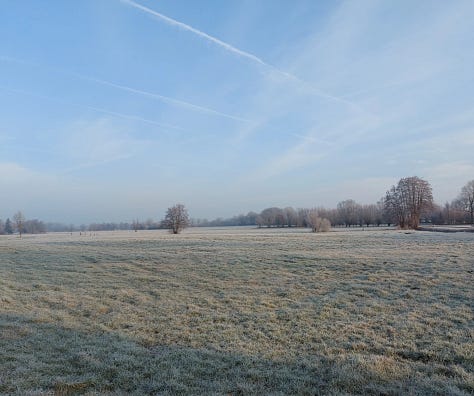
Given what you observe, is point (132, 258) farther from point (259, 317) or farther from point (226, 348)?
point (226, 348)

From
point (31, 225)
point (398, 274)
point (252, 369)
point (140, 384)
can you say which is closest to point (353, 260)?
point (398, 274)

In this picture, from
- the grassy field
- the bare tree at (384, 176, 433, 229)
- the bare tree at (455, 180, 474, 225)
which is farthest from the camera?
the bare tree at (455, 180, 474, 225)

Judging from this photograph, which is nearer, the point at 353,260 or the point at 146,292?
the point at 146,292

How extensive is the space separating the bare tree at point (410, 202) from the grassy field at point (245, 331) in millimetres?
67181

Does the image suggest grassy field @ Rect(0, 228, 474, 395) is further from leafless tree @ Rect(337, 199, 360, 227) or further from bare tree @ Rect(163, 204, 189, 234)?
leafless tree @ Rect(337, 199, 360, 227)

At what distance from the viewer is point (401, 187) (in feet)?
271

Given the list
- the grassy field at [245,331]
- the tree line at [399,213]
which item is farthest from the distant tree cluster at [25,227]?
the grassy field at [245,331]

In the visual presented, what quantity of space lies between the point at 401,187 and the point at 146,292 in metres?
79.4

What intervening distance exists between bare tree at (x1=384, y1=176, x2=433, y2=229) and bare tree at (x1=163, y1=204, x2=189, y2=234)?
159 feet

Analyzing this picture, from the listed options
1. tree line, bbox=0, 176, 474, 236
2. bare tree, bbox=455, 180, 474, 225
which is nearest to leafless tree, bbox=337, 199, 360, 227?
tree line, bbox=0, 176, 474, 236

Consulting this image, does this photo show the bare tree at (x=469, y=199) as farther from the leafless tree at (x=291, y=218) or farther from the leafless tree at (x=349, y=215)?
the leafless tree at (x=291, y=218)

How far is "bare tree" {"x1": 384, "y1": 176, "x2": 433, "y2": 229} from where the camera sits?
80438 millimetres

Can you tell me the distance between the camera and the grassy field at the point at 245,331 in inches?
248

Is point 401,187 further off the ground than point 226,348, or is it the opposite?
point 401,187
